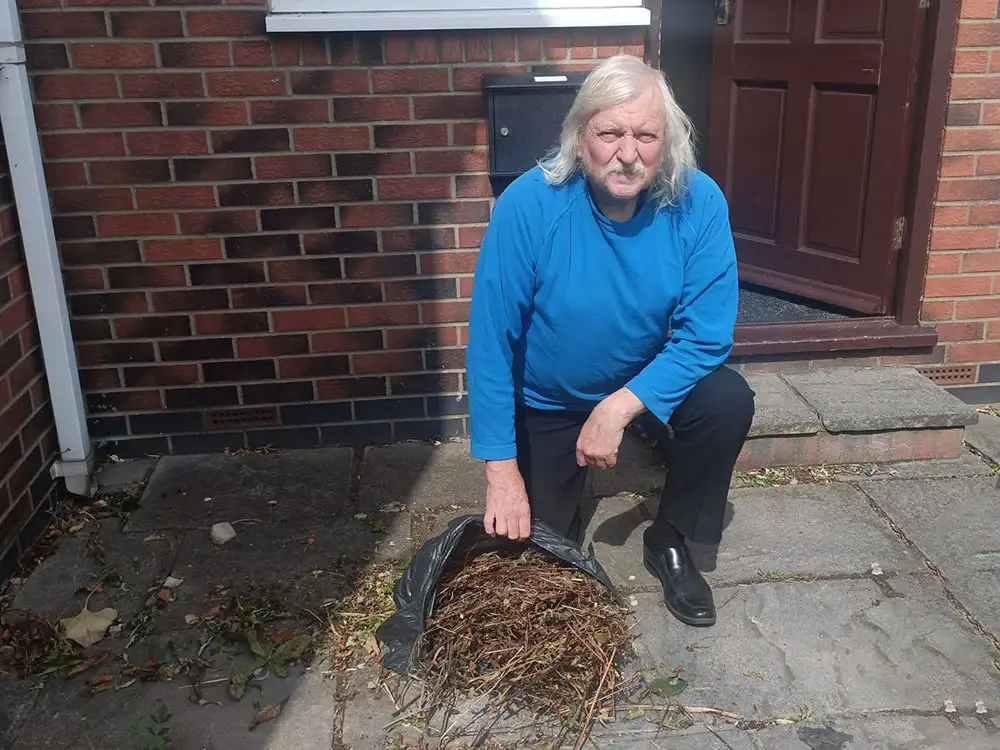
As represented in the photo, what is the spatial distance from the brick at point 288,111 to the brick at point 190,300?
65 centimetres

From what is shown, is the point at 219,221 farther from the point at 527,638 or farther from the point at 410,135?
the point at 527,638

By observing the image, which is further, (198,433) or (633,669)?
(198,433)

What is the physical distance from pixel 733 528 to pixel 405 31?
2033 millimetres

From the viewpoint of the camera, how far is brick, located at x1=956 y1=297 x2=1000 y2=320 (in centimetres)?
397

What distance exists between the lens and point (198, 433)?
12.3ft

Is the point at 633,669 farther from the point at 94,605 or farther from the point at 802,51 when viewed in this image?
the point at 802,51

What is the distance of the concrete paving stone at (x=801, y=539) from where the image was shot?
293cm

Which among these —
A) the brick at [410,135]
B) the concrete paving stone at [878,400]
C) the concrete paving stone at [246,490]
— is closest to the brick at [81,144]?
the brick at [410,135]

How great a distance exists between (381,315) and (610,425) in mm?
1446

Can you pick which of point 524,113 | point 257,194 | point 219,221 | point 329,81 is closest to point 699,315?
point 524,113

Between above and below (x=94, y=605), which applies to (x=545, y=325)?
above

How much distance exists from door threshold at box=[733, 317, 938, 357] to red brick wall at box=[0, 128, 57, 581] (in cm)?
265

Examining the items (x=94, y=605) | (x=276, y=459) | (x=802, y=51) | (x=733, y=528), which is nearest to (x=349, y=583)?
(x=94, y=605)

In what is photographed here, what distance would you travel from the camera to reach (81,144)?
3.37 metres
